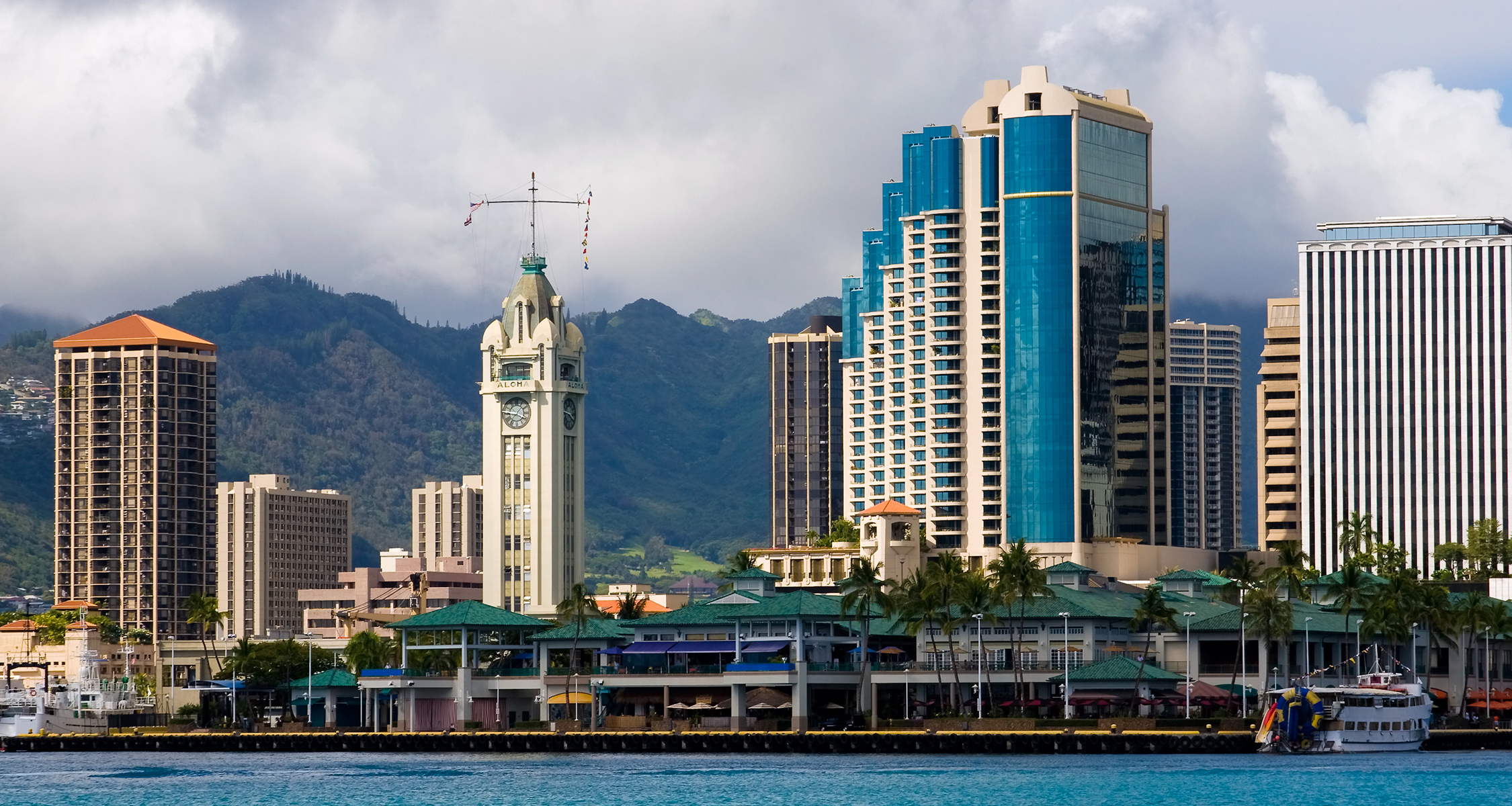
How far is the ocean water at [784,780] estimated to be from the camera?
140750mm

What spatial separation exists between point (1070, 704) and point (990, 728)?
7.06m

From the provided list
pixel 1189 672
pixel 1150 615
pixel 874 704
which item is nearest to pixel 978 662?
pixel 874 704

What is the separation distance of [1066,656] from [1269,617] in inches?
595

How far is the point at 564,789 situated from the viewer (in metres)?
150

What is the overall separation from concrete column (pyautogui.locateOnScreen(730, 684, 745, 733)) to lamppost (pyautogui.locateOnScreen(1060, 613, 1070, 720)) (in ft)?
78.0

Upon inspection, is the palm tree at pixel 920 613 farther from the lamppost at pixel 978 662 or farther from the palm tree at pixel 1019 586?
the palm tree at pixel 1019 586

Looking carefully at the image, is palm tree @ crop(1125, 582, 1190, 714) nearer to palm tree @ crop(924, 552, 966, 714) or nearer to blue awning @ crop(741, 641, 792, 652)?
palm tree @ crop(924, 552, 966, 714)

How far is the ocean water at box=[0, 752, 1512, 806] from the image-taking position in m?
141

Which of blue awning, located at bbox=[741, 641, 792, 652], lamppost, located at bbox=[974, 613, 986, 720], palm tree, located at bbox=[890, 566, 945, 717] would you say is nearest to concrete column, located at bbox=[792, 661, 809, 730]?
blue awning, located at bbox=[741, 641, 792, 652]

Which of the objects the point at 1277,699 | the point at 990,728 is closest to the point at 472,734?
the point at 990,728

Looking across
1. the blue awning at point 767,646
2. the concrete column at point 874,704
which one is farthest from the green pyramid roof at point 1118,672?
the blue awning at point 767,646

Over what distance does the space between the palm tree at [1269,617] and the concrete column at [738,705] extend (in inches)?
1499

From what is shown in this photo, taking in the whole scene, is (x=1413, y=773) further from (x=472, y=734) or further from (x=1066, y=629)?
(x=472, y=734)

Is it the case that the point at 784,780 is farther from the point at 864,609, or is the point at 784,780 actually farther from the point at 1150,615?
the point at 1150,615
